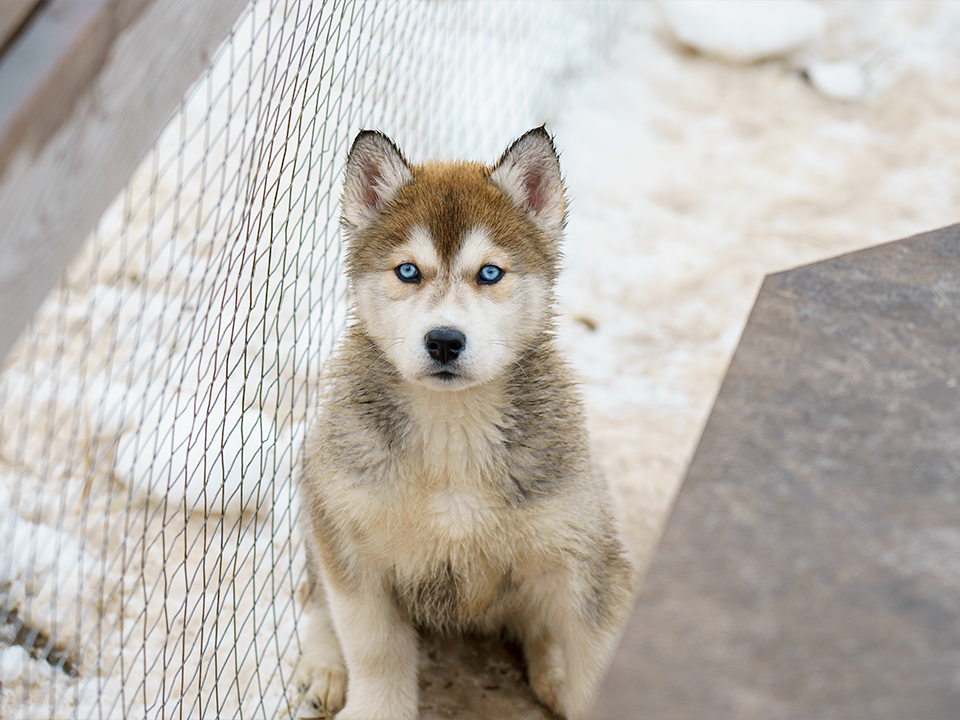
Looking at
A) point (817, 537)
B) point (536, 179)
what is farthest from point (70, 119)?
point (536, 179)

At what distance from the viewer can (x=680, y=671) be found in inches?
59.8

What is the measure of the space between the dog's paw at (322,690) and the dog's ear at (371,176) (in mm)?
1694

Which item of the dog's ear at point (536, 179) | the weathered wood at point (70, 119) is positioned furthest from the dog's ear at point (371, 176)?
the weathered wood at point (70, 119)

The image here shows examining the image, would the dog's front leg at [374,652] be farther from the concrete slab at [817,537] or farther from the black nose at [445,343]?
the concrete slab at [817,537]

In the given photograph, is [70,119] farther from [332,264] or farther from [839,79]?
[839,79]

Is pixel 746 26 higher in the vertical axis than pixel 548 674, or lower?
higher

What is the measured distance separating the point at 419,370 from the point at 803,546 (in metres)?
1.41

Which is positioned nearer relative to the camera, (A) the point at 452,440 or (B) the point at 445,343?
(B) the point at 445,343

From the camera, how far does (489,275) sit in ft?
10.2

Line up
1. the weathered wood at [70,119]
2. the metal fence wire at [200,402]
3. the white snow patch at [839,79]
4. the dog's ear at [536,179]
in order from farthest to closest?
1. the white snow patch at [839,79]
2. the metal fence wire at [200,402]
3. the dog's ear at [536,179]
4. the weathered wood at [70,119]

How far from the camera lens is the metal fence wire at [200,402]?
347 centimetres

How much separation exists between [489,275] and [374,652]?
54.3 inches

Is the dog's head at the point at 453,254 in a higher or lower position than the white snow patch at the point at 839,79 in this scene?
lower

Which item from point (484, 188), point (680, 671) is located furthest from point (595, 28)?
point (680, 671)
